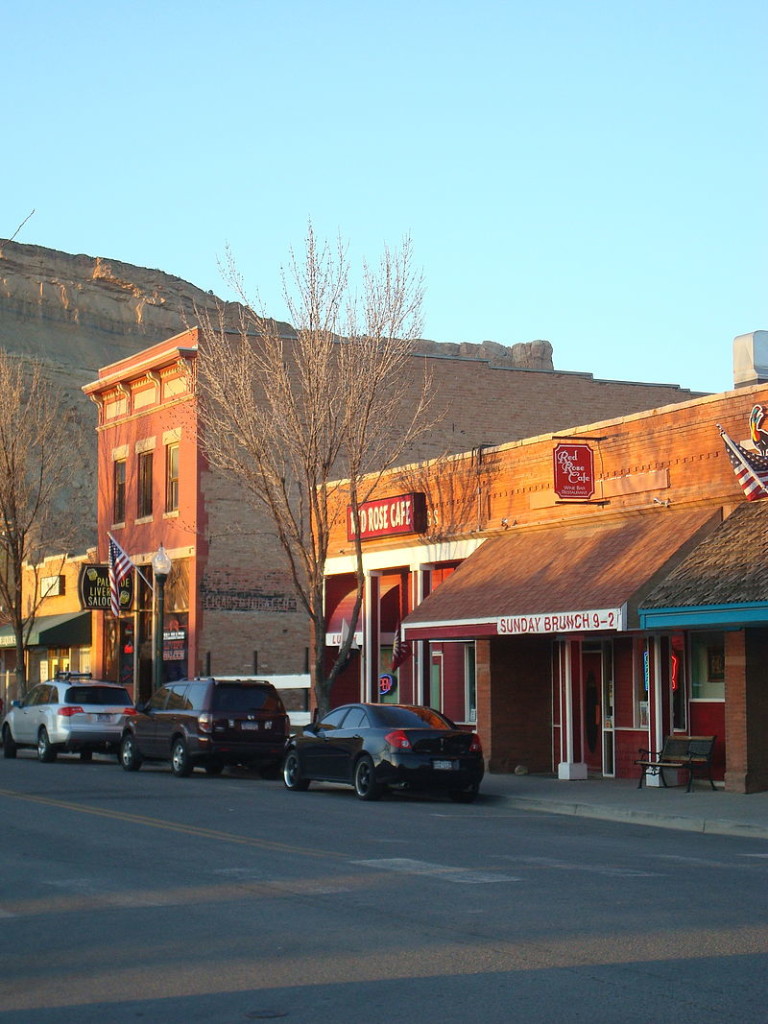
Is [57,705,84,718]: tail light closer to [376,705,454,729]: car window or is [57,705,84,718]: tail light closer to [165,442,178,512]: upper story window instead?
[376,705,454,729]: car window

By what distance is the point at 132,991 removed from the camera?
314 inches

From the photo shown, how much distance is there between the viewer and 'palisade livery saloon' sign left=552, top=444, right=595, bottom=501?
79.6 feet

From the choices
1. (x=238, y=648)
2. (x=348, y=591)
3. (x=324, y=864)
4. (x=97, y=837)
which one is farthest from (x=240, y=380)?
(x=324, y=864)

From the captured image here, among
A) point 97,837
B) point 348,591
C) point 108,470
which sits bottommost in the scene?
point 97,837

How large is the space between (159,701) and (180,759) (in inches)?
70.0

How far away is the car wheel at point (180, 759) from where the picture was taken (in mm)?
25172

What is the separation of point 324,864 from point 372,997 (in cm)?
540

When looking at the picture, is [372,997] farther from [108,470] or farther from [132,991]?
[108,470]

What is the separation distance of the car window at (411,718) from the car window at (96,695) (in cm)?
1001

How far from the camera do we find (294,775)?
22.4 metres

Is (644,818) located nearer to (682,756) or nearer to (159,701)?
(682,756)

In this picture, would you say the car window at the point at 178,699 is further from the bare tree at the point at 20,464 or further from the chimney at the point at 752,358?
the bare tree at the point at 20,464

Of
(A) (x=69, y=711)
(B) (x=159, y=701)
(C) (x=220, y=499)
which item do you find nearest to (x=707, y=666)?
(B) (x=159, y=701)

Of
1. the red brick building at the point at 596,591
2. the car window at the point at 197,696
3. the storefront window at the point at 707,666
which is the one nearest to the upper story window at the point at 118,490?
the red brick building at the point at 596,591
